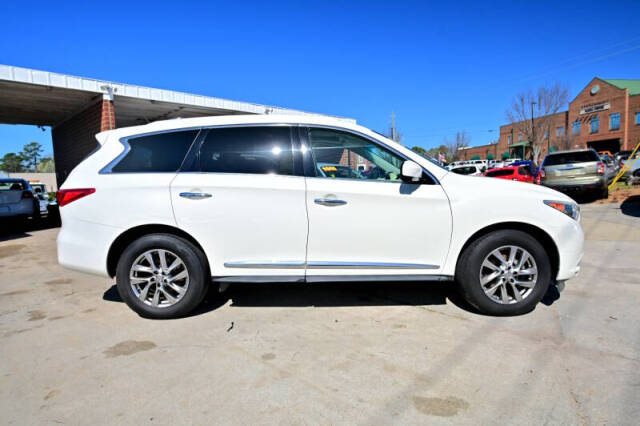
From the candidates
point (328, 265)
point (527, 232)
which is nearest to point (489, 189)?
point (527, 232)

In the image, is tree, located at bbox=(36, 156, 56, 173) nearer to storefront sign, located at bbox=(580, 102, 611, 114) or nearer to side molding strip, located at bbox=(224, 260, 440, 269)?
side molding strip, located at bbox=(224, 260, 440, 269)

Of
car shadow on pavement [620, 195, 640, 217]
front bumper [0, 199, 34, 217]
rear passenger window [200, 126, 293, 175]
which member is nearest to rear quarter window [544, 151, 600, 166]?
car shadow on pavement [620, 195, 640, 217]

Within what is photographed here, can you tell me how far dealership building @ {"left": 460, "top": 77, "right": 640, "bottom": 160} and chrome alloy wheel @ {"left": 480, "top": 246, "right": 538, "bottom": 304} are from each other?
39.9m

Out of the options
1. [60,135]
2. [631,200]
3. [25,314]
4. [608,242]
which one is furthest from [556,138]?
Result: [25,314]

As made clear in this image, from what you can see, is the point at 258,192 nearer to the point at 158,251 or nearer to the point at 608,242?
the point at 158,251

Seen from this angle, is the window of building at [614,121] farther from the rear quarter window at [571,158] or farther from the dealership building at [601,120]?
the rear quarter window at [571,158]

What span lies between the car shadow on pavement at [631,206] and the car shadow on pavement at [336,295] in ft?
23.2

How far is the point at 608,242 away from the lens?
6.50 m

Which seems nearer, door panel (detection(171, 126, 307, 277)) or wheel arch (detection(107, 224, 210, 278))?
door panel (detection(171, 126, 307, 277))

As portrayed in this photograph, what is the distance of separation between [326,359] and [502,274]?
6.00ft

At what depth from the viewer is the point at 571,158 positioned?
11914mm

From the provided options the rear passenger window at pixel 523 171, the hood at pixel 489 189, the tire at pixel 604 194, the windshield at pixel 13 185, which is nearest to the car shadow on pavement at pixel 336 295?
the hood at pixel 489 189

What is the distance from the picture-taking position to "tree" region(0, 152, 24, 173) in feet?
229

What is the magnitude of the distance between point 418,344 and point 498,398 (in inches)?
30.2
